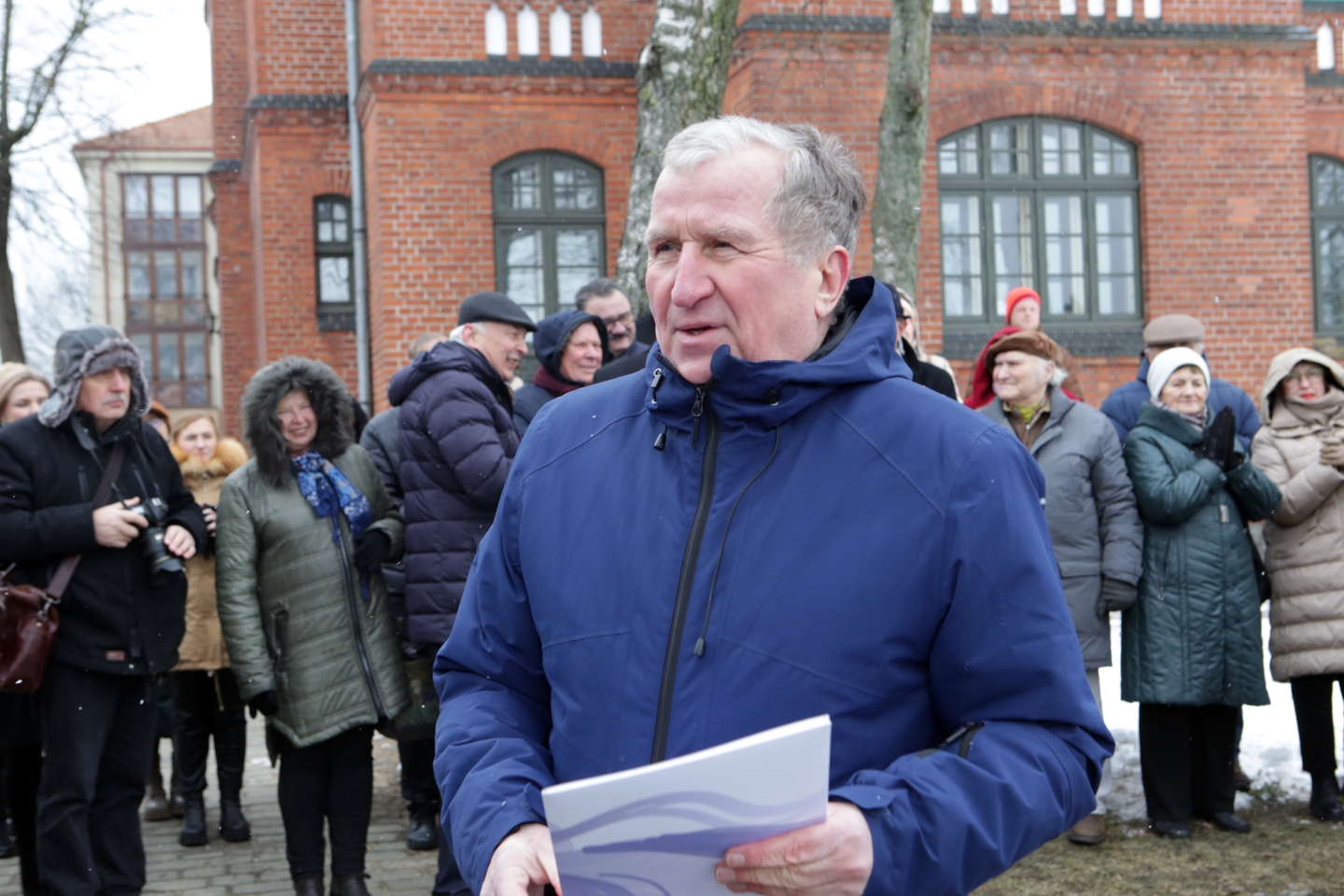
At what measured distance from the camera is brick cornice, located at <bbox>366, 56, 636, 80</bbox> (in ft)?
46.2

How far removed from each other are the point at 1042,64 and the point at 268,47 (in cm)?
941

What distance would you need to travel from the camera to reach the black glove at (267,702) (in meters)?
5.16

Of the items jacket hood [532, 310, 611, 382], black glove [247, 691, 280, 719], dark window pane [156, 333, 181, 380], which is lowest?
black glove [247, 691, 280, 719]

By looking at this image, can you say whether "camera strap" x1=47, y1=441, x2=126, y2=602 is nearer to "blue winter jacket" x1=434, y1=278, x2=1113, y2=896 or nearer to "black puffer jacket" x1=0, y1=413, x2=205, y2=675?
"black puffer jacket" x1=0, y1=413, x2=205, y2=675

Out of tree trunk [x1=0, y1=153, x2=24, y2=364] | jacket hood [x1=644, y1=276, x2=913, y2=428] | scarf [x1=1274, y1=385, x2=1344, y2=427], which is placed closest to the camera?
jacket hood [x1=644, y1=276, x2=913, y2=428]

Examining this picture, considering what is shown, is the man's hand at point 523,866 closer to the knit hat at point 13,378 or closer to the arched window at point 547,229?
the knit hat at point 13,378

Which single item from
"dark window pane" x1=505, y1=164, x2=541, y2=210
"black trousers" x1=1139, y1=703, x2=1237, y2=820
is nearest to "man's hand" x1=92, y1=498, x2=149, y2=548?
"black trousers" x1=1139, y1=703, x2=1237, y2=820

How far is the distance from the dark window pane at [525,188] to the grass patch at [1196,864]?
1035 cm

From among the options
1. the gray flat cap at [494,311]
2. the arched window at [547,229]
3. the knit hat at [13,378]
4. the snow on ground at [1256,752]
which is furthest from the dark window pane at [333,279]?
the gray flat cap at [494,311]

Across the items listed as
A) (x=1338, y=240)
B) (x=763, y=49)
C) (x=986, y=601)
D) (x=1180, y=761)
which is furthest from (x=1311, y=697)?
(x=1338, y=240)

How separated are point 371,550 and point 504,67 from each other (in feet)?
33.1

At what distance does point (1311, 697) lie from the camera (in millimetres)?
6195

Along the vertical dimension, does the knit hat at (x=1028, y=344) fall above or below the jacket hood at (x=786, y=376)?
above

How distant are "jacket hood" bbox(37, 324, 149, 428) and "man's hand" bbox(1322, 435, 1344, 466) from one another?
4934mm
